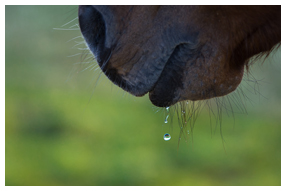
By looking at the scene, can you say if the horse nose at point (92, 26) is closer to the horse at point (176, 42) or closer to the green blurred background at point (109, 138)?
the horse at point (176, 42)

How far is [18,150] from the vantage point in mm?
3023

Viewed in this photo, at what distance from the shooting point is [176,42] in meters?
0.97

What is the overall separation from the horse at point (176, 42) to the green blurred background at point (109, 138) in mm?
1237

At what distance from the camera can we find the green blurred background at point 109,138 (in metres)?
2.79

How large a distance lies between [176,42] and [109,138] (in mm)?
2346

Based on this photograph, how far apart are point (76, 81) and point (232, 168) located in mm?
1985

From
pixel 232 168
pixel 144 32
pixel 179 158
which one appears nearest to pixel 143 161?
pixel 179 158

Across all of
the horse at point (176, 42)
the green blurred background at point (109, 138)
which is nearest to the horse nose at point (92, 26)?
the horse at point (176, 42)

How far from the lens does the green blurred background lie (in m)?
2.79

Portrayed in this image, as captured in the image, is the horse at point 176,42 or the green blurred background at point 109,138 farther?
the green blurred background at point 109,138

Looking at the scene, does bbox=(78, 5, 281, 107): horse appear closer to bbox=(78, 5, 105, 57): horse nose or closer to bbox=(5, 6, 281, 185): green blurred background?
bbox=(78, 5, 105, 57): horse nose

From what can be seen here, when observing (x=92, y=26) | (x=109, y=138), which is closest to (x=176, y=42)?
(x=92, y=26)

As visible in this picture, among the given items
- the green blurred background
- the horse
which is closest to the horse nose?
the horse
